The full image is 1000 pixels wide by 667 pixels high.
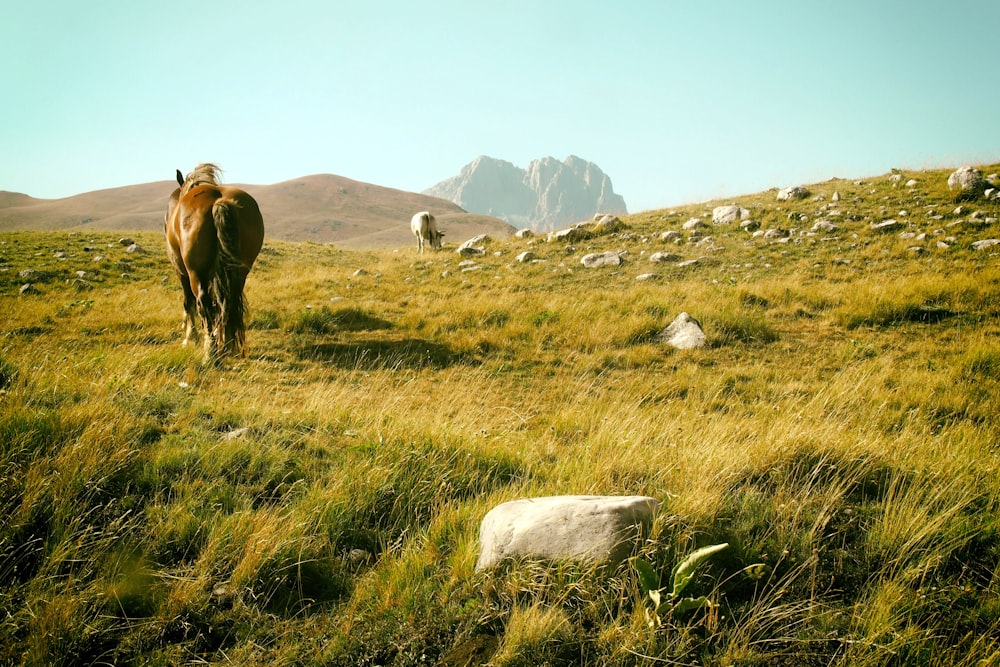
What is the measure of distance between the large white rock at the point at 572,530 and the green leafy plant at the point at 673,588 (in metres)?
0.17

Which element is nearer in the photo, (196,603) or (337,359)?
(196,603)

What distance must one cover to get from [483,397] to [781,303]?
6002mm

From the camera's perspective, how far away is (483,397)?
6.00 metres

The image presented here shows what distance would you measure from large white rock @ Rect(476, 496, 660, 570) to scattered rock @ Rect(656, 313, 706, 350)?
5181 millimetres

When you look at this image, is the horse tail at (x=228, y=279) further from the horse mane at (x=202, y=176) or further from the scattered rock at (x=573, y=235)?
the scattered rock at (x=573, y=235)

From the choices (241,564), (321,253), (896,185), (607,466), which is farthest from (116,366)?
(896,185)

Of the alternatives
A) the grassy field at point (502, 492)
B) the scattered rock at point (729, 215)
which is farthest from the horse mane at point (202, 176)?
the scattered rock at point (729, 215)

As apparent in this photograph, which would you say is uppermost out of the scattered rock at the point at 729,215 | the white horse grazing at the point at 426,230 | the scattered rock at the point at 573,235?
the white horse grazing at the point at 426,230

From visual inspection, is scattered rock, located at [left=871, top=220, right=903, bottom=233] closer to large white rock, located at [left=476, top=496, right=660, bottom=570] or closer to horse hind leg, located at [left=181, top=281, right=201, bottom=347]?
large white rock, located at [left=476, top=496, right=660, bottom=570]

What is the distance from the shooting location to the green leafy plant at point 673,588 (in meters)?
2.08

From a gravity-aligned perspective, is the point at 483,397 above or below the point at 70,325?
below

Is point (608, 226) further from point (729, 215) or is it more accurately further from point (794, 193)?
point (794, 193)

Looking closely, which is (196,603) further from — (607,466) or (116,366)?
(116,366)

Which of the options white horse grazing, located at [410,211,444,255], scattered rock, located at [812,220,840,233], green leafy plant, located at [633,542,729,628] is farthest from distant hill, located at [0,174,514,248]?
green leafy plant, located at [633,542,729,628]
